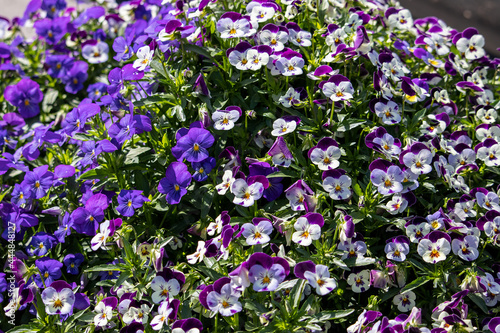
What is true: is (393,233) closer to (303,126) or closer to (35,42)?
(303,126)

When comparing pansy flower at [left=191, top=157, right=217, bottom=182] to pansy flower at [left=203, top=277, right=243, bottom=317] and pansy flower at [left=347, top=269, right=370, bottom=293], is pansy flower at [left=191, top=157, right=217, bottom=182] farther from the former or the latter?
pansy flower at [left=347, top=269, right=370, bottom=293]

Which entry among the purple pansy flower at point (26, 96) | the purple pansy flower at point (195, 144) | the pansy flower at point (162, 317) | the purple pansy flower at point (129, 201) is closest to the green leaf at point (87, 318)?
the pansy flower at point (162, 317)

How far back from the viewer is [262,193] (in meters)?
2.13

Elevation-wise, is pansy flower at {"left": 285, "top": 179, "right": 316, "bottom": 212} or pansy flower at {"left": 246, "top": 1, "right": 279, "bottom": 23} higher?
pansy flower at {"left": 246, "top": 1, "right": 279, "bottom": 23}

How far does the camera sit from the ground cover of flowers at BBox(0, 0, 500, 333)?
1.93 m

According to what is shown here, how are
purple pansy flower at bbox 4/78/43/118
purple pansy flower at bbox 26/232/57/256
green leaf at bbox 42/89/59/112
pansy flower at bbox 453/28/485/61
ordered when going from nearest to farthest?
purple pansy flower at bbox 26/232/57/256 < pansy flower at bbox 453/28/485/61 < purple pansy flower at bbox 4/78/43/118 < green leaf at bbox 42/89/59/112

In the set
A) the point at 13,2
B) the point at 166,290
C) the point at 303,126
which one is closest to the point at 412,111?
the point at 303,126

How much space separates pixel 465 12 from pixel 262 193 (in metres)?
3.78

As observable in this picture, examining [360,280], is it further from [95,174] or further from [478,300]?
[95,174]

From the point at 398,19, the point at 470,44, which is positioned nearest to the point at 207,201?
the point at 398,19

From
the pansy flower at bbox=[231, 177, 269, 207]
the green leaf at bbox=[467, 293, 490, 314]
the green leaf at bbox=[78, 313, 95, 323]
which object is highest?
the pansy flower at bbox=[231, 177, 269, 207]

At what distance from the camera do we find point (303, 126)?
2252mm

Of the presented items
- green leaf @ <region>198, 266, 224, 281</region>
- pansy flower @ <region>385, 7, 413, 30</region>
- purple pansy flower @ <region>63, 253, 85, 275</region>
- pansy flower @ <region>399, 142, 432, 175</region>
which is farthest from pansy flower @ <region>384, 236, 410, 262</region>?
pansy flower @ <region>385, 7, 413, 30</region>

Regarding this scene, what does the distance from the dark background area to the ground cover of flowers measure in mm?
2316
